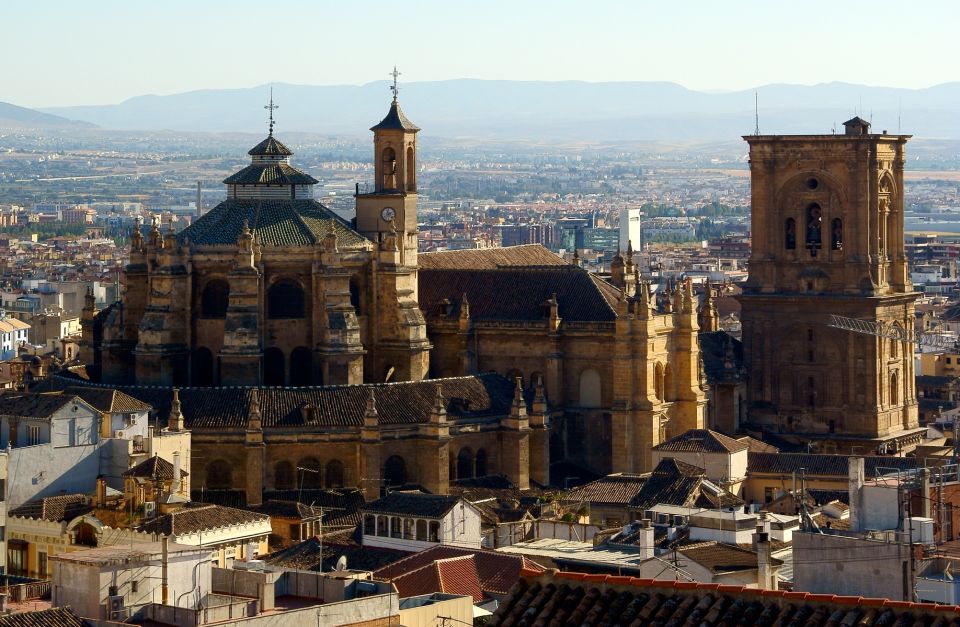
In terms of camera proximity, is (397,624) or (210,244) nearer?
(397,624)

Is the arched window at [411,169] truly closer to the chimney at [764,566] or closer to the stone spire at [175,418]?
the stone spire at [175,418]

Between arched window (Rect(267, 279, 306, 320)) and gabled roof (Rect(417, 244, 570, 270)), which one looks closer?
arched window (Rect(267, 279, 306, 320))

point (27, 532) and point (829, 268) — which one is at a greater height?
point (829, 268)

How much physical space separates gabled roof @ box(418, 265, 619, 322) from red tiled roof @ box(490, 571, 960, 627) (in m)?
55.0

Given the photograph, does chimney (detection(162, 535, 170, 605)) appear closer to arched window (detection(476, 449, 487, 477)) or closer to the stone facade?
arched window (detection(476, 449, 487, 477))

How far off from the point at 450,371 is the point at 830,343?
57.0 feet

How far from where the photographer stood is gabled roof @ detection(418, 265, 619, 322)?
8919cm

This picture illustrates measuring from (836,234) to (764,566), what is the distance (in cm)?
5247

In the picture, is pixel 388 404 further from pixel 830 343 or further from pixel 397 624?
pixel 397 624

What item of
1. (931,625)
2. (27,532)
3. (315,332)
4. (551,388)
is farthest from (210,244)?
(931,625)

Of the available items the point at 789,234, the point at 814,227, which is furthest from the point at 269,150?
the point at 814,227

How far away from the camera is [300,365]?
87.1 metres

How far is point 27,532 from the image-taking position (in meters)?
66.6

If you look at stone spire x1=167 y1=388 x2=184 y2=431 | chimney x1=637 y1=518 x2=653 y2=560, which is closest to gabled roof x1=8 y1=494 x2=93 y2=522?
stone spire x1=167 y1=388 x2=184 y2=431
